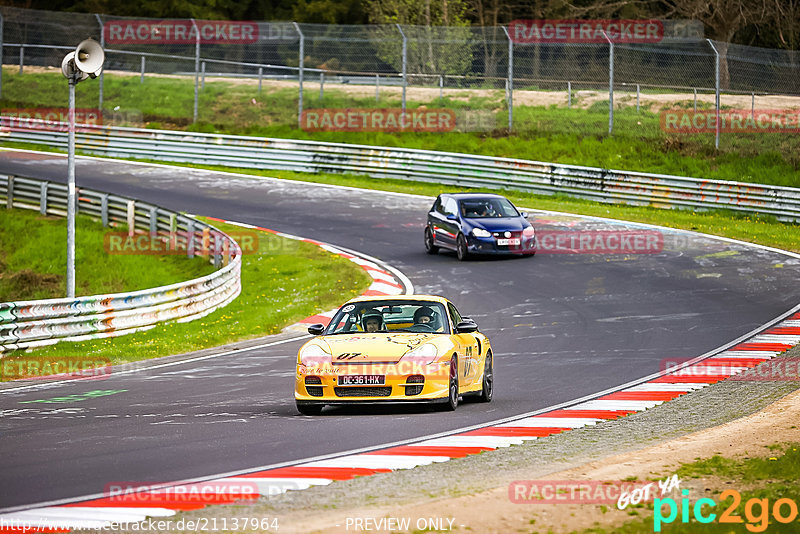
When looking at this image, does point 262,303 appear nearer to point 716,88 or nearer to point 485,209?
point 485,209

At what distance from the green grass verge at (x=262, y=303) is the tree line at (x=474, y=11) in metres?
23.7

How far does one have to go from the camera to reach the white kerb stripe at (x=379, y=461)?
9102 mm

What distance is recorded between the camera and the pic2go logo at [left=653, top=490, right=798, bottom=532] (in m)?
6.93

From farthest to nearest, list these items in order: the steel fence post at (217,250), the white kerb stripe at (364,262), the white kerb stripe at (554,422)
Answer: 1. the steel fence post at (217,250)
2. the white kerb stripe at (364,262)
3. the white kerb stripe at (554,422)

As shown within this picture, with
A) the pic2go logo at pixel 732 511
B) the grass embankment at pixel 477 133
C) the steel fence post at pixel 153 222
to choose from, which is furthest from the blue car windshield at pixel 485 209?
the pic2go logo at pixel 732 511

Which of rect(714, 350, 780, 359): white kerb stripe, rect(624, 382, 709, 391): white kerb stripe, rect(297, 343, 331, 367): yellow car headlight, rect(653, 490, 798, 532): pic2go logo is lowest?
→ rect(714, 350, 780, 359): white kerb stripe

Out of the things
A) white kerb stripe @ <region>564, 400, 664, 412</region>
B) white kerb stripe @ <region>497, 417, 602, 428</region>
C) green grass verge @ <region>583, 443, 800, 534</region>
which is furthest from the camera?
white kerb stripe @ <region>564, 400, 664, 412</region>

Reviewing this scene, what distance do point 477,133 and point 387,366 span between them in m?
28.4

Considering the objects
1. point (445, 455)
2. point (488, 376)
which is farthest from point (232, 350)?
point (445, 455)

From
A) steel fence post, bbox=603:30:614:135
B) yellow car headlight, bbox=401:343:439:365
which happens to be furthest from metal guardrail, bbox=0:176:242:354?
steel fence post, bbox=603:30:614:135

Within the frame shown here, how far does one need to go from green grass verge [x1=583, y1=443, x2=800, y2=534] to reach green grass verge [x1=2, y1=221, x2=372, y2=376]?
10324mm

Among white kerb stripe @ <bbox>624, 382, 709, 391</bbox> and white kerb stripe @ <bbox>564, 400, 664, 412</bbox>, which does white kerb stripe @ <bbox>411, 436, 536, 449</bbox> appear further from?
white kerb stripe @ <bbox>624, 382, 709, 391</bbox>

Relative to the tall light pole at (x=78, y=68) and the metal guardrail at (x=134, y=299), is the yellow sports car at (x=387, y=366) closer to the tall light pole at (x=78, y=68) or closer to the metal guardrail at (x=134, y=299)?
the metal guardrail at (x=134, y=299)

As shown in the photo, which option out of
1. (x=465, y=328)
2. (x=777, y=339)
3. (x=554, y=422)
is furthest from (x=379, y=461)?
(x=777, y=339)
